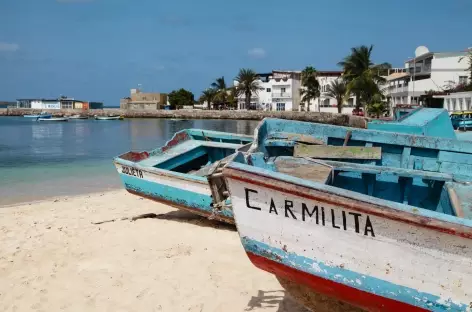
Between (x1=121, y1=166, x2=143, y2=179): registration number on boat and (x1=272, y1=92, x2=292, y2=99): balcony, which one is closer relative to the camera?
(x1=121, y1=166, x2=143, y2=179): registration number on boat

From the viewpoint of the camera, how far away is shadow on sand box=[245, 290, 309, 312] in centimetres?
486

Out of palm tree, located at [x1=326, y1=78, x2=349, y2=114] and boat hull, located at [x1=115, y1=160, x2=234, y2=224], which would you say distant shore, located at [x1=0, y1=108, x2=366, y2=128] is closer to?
palm tree, located at [x1=326, y1=78, x2=349, y2=114]

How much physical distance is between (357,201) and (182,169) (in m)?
6.13

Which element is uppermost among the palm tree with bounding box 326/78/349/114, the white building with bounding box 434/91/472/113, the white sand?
the palm tree with bounding box 326/78/349/114

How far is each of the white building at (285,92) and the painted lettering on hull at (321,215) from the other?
2758 inches

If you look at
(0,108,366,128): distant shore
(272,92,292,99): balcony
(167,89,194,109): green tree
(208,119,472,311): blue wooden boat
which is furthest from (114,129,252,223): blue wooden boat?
(167,89,194,109): green tree

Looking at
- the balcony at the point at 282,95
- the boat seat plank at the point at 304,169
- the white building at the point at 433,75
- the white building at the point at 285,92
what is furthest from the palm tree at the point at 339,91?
the boat seat plank at the point at 304,169

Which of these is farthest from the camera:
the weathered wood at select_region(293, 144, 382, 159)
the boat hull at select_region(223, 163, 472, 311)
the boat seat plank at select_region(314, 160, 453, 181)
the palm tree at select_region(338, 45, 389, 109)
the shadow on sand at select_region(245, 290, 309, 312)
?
the palm tree at select_region(338, 45, 389, 109)

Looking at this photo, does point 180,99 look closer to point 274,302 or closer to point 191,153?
point 191,153

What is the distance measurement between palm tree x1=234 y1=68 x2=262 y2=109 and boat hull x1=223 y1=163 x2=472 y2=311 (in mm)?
72892

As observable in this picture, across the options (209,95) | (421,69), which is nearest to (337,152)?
(421,69)

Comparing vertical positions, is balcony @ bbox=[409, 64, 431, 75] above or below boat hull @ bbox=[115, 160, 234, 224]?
above

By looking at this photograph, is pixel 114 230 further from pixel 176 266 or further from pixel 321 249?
pixel 321 249

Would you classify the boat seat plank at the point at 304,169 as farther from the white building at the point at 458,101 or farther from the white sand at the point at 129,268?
the white building at the point at 458,101
